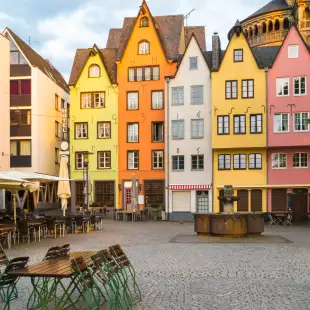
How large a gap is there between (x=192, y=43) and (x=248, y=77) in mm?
5507

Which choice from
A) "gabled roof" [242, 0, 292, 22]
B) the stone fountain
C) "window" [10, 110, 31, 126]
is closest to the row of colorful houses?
"window" [10, 110, 31, 126]

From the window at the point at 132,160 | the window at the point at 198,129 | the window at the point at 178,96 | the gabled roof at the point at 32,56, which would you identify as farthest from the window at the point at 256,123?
the gabled roof at the point at 32,56

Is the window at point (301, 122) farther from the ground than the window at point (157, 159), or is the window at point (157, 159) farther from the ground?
the window at point (301, 122)

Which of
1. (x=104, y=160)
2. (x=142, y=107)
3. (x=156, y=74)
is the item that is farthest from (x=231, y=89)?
(x=104, y=160)

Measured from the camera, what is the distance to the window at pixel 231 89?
4331 cm

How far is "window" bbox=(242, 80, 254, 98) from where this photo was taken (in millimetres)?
43125

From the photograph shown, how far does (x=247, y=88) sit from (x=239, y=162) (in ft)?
18.6

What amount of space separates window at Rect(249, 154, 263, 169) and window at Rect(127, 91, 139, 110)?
1090cm

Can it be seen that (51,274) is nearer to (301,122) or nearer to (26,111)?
(301,122)

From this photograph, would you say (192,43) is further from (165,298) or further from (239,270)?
(165,298)

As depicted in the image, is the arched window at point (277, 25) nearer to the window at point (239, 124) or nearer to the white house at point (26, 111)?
the window at point (239, 124)

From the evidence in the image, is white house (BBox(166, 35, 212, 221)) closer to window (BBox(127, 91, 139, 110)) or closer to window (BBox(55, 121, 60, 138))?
window (BBox(127, 91, 139, 110))

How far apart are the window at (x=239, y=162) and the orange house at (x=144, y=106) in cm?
658

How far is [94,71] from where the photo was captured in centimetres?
4978
